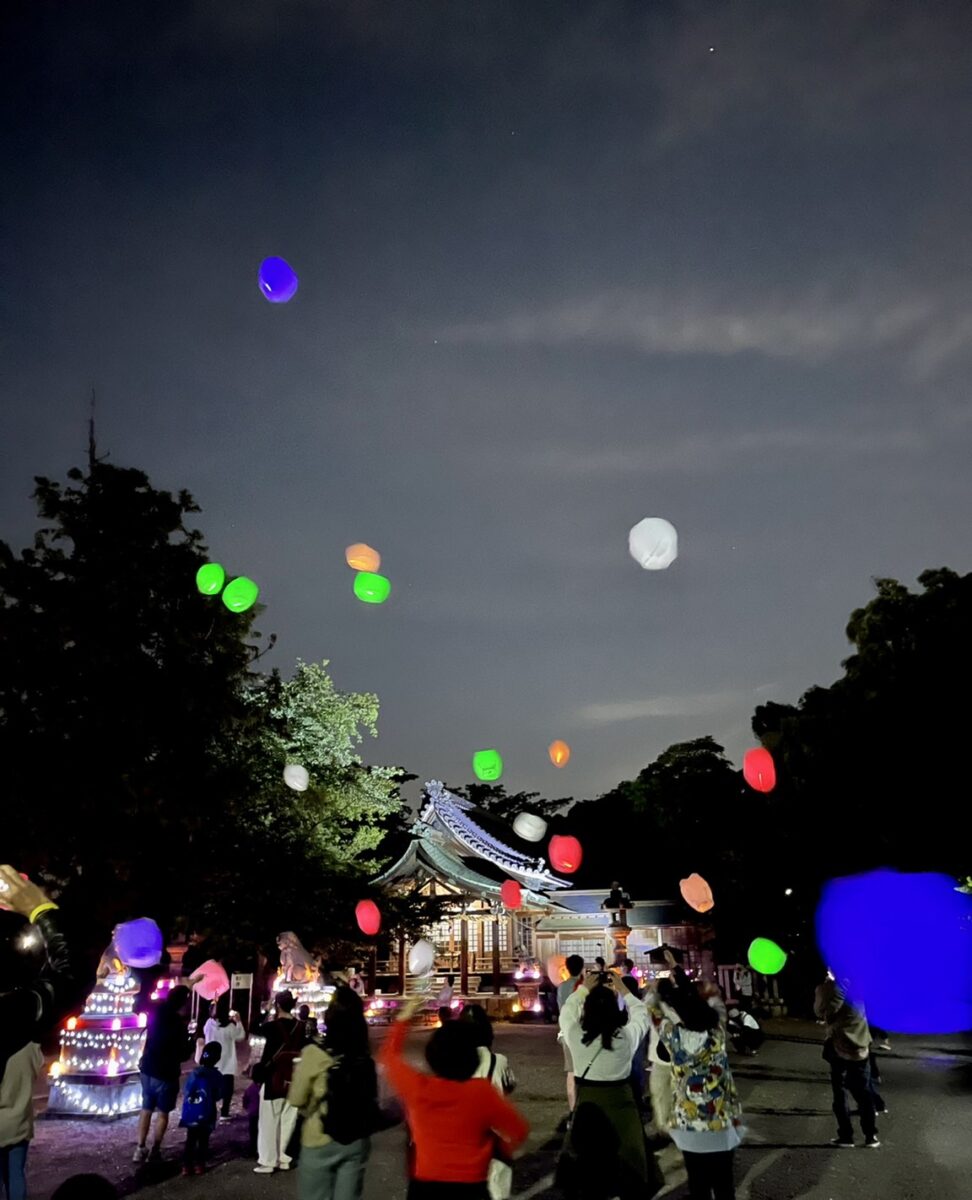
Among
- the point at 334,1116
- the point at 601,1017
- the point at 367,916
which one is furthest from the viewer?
the point at 367,916

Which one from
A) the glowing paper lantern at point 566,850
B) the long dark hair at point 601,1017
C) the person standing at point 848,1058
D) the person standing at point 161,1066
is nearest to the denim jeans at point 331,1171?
the long dark hair at point 601,1017

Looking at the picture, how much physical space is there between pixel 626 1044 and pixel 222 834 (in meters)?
12.3

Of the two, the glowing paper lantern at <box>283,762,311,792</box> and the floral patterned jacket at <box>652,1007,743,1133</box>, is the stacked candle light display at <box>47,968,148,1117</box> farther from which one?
the floral patterned jacket at <box>652,1007,743,1133</box>

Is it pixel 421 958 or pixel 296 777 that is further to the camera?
pixel 296 777

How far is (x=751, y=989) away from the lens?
82.4 ft

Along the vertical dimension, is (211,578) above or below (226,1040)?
above

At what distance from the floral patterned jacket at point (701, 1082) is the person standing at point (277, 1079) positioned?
3.48 meters

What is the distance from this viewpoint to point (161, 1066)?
730 centimetres

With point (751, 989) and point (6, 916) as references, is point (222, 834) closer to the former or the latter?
point (6, 916)

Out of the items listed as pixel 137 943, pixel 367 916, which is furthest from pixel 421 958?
pixel 367 916

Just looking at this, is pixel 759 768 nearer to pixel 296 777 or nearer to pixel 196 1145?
pixel 296 777

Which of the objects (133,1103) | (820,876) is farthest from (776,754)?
(133,1103)

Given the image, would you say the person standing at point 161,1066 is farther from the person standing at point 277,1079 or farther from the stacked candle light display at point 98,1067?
the stacked candle light display at point 98,1067

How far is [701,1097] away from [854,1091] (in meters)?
3.99
